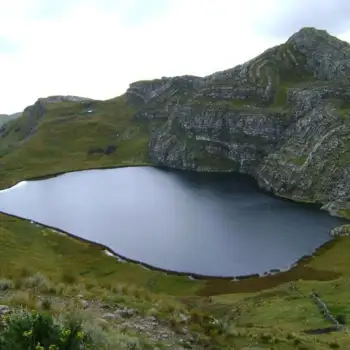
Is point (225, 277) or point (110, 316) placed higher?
point (110, 316)

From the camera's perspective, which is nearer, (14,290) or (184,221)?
(14,290)

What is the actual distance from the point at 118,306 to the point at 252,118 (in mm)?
180750

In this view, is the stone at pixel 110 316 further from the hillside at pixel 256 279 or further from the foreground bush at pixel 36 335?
the foreground bush at pixel 36 335

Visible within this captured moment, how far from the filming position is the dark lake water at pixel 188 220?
8931 centimetres

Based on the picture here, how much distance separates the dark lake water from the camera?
89312 millimetres

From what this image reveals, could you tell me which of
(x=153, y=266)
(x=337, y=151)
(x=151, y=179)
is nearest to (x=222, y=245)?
(x=153, y=266)

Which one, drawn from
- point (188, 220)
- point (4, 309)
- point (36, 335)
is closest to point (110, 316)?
point (4, 309)

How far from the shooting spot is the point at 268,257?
87750 millimetres

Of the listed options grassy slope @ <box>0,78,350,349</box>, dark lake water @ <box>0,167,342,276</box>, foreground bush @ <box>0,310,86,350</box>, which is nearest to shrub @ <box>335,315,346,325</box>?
grassy slope @ <box>0,78,350,349</box>

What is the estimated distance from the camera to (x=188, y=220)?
117 meters

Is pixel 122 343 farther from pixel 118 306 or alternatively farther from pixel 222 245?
pixel 222 245

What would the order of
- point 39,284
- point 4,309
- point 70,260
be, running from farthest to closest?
point 70,260 < point 39,284 < point 4,309

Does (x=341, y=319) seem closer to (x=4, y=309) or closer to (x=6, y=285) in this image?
(x=6, y=285)

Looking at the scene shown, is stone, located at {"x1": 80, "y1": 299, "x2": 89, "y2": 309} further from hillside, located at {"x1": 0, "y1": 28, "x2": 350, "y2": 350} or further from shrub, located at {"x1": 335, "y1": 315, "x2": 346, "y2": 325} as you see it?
shrub, located at {"x1": 335, "y1": 315, "x2": 346, "y2": 325}
